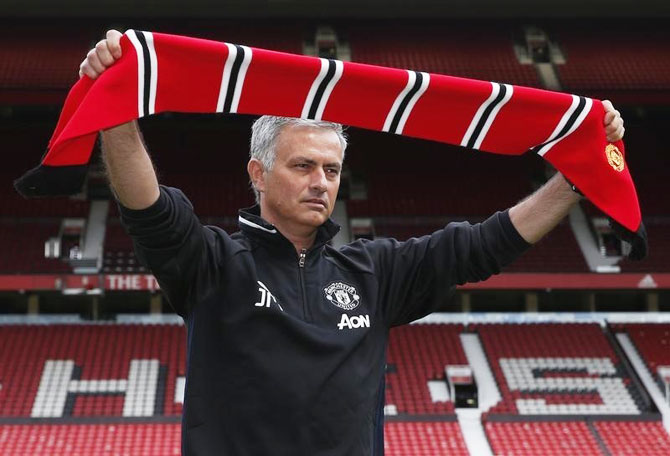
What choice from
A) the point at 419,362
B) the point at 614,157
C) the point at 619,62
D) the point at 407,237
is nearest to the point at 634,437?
the point at 419,362

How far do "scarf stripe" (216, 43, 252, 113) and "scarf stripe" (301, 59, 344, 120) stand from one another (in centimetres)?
20

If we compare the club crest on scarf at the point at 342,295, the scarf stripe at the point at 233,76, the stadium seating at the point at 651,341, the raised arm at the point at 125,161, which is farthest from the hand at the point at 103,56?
the stadium seating at the point at 651,341

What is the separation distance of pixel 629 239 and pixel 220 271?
1.33 metres

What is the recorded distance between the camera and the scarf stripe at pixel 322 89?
3047mm

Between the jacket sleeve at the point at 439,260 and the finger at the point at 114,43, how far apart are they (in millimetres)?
982

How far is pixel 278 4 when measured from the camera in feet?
82.9

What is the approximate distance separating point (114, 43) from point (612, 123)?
1600mm

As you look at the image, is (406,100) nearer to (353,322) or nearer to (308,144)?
(308,144)

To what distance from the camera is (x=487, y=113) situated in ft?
11.0

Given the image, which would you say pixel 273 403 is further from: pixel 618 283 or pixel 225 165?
pixel 225 165

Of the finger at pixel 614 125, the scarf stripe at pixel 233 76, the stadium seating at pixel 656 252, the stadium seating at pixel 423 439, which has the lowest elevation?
the scarf stripe at pixel 233 76

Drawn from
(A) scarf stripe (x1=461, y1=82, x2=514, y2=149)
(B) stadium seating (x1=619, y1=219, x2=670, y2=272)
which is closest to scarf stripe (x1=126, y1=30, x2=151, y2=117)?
(A) scarf stripe (x1=461, y1=82, x2=514, y2=149)

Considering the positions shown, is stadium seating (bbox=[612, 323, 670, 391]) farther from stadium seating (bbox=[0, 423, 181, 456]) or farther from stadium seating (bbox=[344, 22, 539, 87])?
stadium seating (bbox=[0, 423, 181, 456])

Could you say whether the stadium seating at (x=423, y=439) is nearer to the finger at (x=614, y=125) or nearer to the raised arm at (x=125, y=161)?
the finger at (x=614, y=125)
